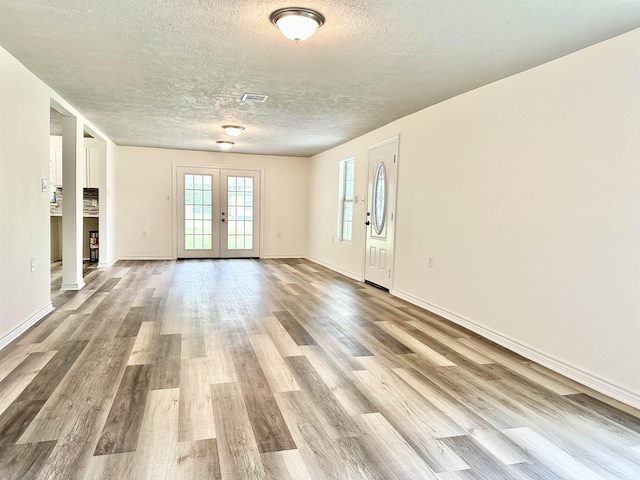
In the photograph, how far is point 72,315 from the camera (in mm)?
3988

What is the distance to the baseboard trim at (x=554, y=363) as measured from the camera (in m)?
2.49

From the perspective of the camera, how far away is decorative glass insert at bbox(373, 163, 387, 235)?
568 centimetres

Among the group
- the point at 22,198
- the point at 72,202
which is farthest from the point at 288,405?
the point at 72,202

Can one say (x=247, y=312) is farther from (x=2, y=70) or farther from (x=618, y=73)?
(x=618, y=73)

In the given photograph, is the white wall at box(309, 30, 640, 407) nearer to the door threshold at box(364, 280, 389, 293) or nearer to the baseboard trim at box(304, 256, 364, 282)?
the door threshold at box(364, 280, 389, 293)

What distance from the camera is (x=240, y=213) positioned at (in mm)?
8906

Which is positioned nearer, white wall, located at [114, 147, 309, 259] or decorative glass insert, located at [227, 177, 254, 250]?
white wall, located at [114, 147, 309, 259]

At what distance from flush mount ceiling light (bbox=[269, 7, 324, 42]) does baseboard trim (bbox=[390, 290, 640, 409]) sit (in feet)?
9.11

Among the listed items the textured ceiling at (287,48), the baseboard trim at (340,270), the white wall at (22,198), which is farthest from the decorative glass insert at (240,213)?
the white wall at (22,198)

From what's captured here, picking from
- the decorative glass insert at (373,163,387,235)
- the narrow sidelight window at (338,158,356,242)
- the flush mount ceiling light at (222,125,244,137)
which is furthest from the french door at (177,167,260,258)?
the decorative glass insert at (373,163,387,235)

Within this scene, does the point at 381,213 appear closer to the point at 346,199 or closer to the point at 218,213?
the point at 346,199

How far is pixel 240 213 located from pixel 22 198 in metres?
5.55

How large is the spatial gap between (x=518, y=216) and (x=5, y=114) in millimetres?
4027

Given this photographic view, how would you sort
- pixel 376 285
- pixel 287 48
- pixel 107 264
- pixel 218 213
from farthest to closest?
pixel 218 213
pixel 107 264
pixel 376 285
pixel 287 48
